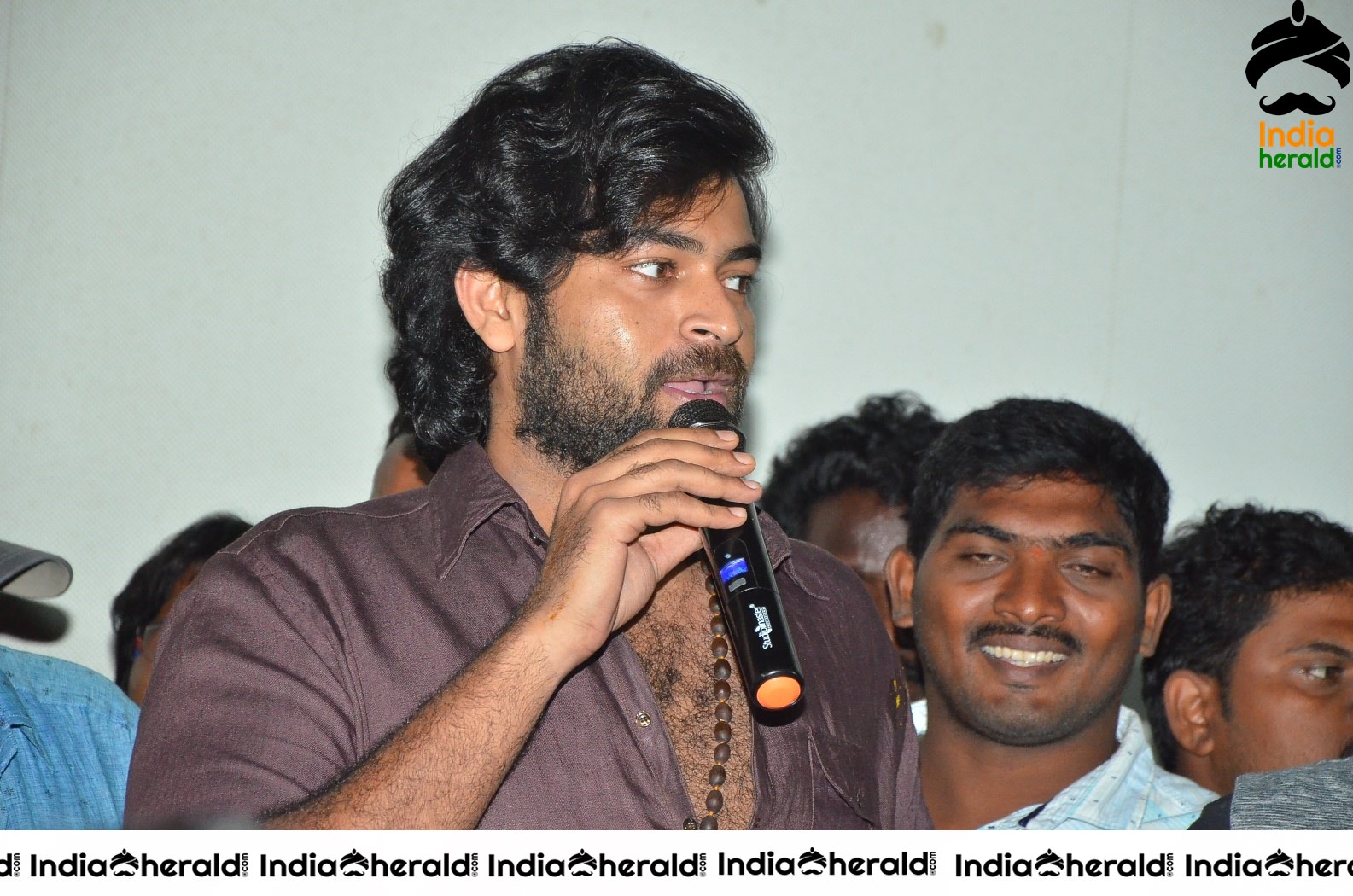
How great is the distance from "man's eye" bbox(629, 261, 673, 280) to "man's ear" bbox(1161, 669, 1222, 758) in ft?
5.68

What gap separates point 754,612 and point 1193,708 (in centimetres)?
187

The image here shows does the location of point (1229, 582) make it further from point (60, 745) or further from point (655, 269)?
point (60, 745)

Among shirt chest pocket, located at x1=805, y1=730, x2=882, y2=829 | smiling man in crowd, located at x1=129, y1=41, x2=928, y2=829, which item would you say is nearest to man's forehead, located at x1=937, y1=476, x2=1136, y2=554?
smiling man in crowd, located at x1=129, y1=41, x2=928, y2=829

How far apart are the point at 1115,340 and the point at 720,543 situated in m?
2.64

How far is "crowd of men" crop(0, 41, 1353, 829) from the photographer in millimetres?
1407

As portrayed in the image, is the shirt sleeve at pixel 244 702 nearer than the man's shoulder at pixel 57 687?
Yes

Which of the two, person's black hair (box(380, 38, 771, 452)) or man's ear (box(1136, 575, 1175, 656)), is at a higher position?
person's black hair (box(380, 38, 771, 452))

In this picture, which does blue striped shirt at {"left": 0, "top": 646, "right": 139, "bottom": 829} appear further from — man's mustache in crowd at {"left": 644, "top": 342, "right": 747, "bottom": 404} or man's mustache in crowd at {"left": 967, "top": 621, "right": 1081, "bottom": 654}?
man's mustache in crowd at {"left": 967, "top": 621, "right": 1081, "bottom": 654}

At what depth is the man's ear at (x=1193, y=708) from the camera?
279 centimetres

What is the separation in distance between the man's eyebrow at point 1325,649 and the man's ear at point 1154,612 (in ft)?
0.98
